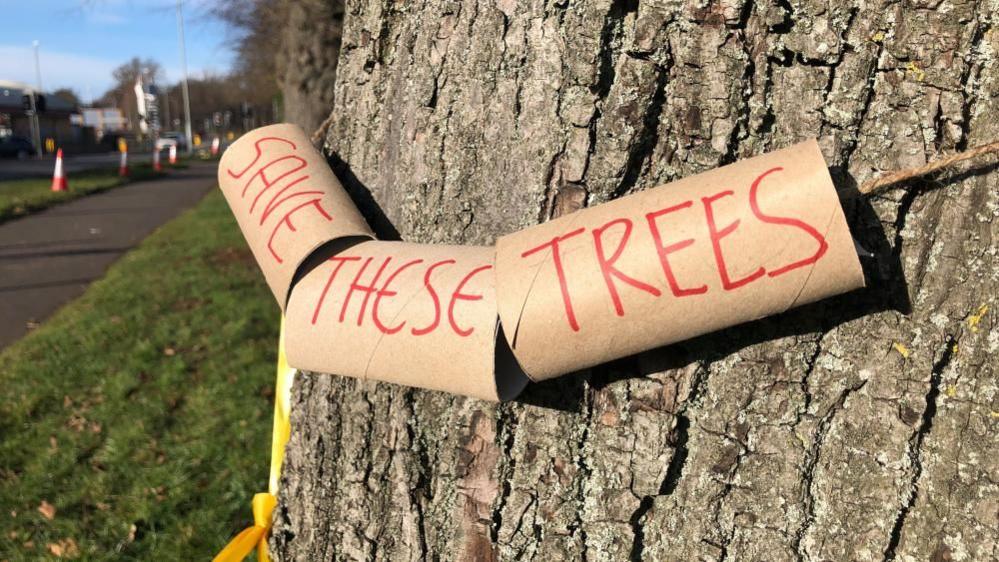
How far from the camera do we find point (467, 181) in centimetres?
122

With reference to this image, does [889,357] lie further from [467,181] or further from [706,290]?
[467,181]

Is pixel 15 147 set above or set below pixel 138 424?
above

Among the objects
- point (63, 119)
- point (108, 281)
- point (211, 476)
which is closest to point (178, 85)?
point (63, 119)

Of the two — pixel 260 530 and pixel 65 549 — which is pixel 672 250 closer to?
pixel 260 530

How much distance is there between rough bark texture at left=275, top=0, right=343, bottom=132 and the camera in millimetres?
7125

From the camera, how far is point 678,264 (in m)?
0.92

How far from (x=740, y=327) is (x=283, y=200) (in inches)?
31.1

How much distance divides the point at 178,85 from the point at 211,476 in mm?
77829

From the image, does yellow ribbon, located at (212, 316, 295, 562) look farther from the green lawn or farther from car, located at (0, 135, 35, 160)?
car, located at (0, 135, 35, 160)

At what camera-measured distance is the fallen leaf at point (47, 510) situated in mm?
2973

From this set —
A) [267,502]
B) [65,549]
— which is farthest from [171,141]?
[267,502]

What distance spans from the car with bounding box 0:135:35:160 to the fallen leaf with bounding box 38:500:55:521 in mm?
33609

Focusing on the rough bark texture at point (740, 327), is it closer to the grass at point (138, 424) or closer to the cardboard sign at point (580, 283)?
the cardboard sign at point (580, 283)

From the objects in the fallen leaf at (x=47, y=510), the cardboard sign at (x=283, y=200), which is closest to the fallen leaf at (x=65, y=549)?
the fallen leaf at (x=47, y=510)
